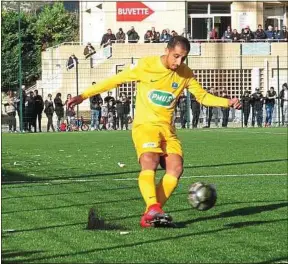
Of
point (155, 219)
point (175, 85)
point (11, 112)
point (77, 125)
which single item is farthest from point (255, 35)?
point (155, 219)

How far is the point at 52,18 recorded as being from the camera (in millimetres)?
82000

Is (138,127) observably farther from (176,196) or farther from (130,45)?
(130,45)

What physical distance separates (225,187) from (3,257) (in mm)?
7639

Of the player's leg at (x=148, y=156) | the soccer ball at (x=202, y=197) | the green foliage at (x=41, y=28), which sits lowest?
the soccer ball at (x=202, y=197)

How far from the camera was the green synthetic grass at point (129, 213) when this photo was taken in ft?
28.0

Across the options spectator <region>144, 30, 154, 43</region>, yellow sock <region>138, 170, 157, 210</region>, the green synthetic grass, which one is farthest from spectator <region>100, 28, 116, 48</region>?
yellow sock <region>138, 170, 157, 210</region>

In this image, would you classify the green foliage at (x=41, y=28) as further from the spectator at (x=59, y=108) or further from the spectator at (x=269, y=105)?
the spectator at (x=269, y=105)

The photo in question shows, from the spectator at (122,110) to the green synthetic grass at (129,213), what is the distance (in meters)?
18.8

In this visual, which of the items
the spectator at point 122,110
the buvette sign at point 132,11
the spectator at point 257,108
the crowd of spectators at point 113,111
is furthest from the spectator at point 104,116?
the buvette sign at point 132,11

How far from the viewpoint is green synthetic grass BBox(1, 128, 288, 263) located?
28.0 ft

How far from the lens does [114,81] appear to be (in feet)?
36.0

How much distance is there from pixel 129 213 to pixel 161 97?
156cm

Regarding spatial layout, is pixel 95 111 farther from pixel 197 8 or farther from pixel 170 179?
pixel 170 179

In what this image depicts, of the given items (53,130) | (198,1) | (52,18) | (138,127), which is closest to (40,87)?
(53,130)
